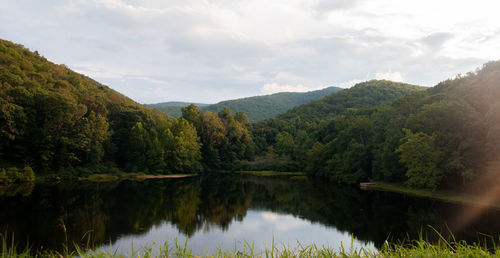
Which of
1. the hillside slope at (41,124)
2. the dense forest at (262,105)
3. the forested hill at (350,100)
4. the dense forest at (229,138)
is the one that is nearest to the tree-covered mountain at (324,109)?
the forested hill at (350,100)

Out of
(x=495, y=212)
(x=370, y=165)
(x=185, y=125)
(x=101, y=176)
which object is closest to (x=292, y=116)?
(x=185, y=125)

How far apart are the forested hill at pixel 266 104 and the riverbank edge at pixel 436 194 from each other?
90774 mm

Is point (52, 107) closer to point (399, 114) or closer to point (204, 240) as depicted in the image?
point (204, 240)

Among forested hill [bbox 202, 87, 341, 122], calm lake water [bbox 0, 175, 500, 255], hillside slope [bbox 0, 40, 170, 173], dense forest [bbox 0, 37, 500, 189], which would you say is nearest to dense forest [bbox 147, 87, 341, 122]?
forested hill [bbox 202, 87, 341, 122]

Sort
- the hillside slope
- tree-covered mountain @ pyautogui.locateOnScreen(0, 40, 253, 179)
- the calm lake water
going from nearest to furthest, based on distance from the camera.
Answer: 1. the calm lake water
2. the hillside slope
3. tree-covered mountain @ pyautogui.locateOnScreen(0, 40, 253, 179)

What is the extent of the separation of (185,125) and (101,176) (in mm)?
19001

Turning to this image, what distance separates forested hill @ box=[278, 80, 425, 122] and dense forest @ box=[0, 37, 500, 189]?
2026 cm

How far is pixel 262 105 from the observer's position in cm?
13925

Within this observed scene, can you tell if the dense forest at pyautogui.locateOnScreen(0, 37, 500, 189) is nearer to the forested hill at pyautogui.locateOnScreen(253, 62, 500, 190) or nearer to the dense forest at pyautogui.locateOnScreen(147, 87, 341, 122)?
the forested hill at pyautogui.locateOnScreen(253, 62, 500, 190)

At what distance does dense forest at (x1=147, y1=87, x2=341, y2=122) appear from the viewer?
424ft

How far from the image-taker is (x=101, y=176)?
133 feet

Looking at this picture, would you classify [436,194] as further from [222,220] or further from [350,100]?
[350,100]

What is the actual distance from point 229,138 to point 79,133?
110 feet

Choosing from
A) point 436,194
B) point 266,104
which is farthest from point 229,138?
point 266,104
